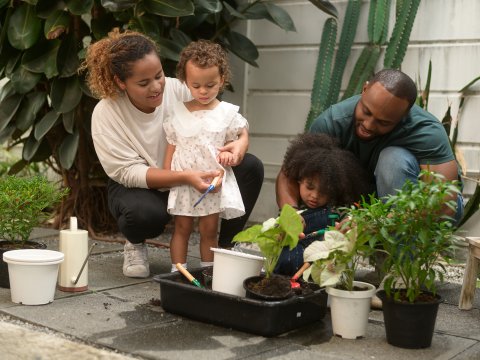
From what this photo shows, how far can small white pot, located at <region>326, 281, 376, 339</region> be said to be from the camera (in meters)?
2.50

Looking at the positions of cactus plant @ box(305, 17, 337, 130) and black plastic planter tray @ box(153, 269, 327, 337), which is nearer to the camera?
black plastic planter tray @ box(153, 269, 327, 337)

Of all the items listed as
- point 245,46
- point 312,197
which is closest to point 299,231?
point 312,197

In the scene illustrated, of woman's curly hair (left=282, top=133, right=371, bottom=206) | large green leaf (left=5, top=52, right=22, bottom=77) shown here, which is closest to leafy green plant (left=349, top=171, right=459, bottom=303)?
woman's curly hair (left=282, top=133, right=371, bottom=206)

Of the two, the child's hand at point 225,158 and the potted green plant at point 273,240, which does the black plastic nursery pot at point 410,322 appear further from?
the child's hand at point 225,158

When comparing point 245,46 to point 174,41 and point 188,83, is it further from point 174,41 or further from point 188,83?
point 188,83

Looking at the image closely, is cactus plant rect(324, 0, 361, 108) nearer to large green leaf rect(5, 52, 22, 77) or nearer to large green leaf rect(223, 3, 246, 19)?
large green leaf rect(223, 3, 246, 19)

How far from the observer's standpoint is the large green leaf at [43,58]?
4.06 m

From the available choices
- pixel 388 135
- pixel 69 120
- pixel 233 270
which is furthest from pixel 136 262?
pixel 388 135

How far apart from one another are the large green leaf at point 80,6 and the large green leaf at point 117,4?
0.50 ft

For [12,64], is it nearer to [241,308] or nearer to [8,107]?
[8,107]

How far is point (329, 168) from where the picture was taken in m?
3.03

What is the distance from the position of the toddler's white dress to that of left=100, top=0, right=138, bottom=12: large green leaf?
0.80 metres

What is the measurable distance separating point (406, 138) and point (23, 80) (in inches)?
85.8

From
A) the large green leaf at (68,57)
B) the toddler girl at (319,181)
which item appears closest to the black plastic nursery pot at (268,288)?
the toddler girl at (319,181)
